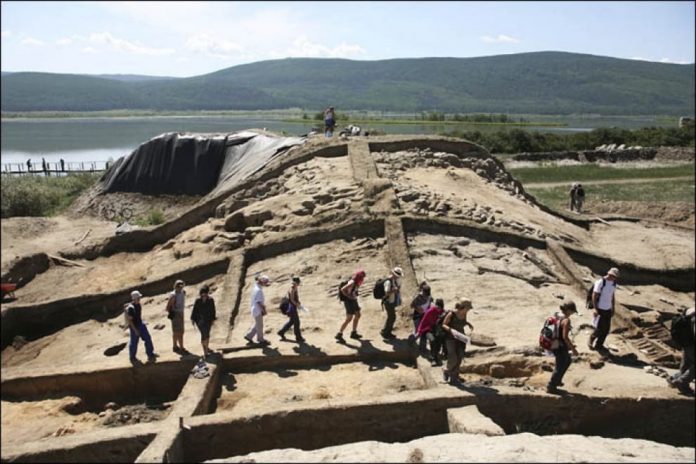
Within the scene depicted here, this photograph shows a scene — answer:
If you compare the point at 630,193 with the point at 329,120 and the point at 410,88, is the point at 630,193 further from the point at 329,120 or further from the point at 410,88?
the point at 410,88

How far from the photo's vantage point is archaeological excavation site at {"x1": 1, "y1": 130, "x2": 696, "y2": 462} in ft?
23.0

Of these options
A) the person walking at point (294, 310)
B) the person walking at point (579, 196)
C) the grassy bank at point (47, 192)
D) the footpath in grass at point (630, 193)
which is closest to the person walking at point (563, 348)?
the person walking at point (294, 310)

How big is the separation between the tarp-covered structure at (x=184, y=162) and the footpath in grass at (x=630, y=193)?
42.6 ft

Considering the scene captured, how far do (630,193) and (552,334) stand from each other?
2085cm

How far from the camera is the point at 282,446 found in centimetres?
729

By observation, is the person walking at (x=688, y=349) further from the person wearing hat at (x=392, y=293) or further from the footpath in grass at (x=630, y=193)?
the footpath in grass at (x=630, y=193)

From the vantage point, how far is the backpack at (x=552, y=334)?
7.50 metres

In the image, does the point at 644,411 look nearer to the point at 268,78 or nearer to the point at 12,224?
the point at 12,224

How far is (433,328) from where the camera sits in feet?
28.1

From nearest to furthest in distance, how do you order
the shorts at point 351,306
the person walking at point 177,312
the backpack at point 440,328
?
the backpack at point 440,328 → the person walking at point 177,312 → the shorts at point 351,306

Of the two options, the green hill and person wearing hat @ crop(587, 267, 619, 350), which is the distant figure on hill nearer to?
the green hill

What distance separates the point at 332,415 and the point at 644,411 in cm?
431

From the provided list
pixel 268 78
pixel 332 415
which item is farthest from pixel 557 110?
pixel 332 415

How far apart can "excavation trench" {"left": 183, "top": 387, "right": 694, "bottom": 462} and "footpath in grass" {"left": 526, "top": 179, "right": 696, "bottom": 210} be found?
1622 centimetres
